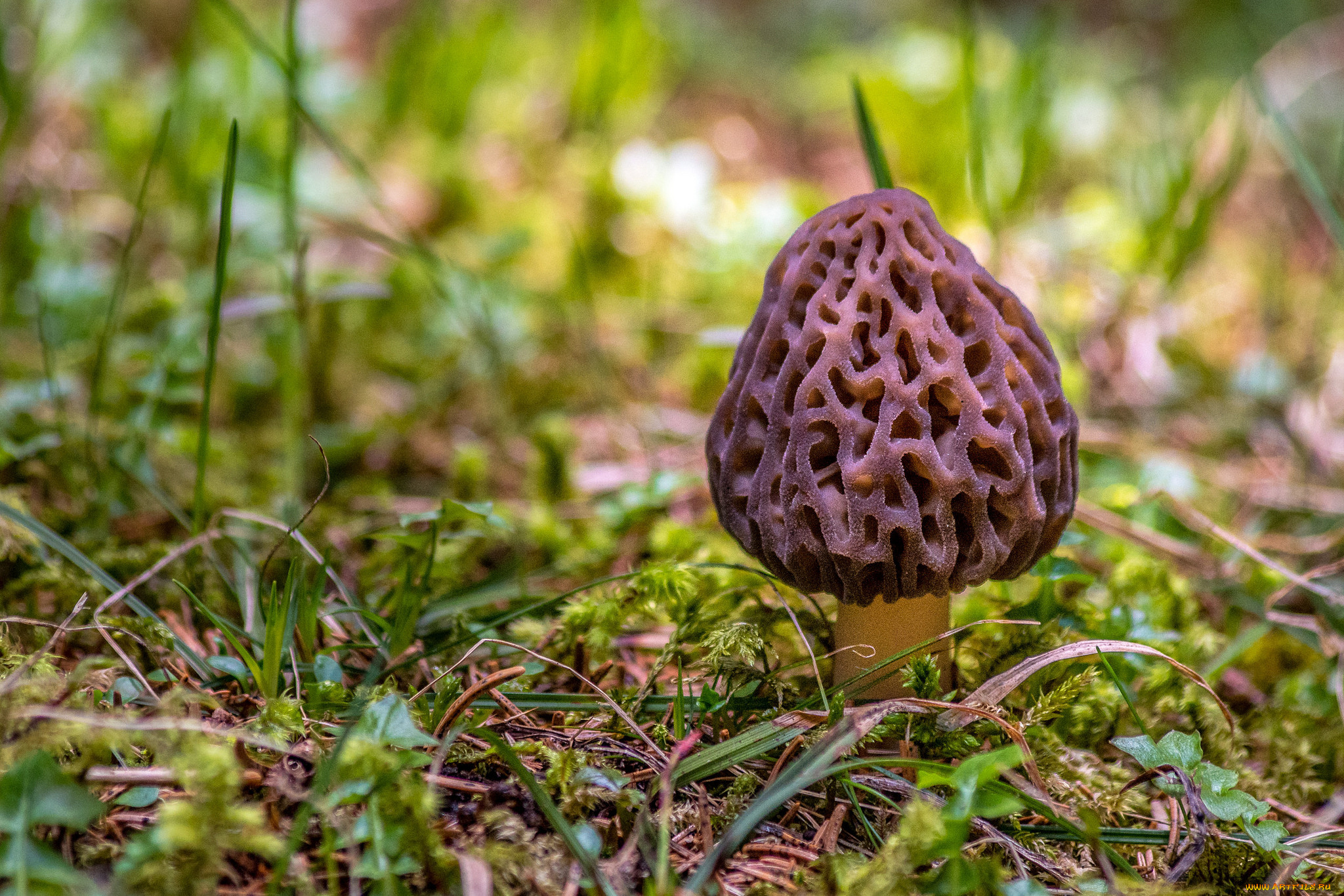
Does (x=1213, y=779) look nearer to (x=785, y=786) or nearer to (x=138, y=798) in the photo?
(x=785, y=786)

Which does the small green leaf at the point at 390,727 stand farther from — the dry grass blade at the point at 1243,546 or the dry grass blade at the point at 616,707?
the dry grass blade at the point at 1243,546

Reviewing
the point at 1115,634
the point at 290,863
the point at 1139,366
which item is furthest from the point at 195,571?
the point at 1139,366

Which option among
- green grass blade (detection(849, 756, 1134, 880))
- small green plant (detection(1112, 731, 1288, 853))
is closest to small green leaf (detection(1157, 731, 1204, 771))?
small green plant (detection(1112, 731, 1288, 853))

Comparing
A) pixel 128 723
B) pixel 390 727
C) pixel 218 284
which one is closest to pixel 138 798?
Answer: pixel 128 723

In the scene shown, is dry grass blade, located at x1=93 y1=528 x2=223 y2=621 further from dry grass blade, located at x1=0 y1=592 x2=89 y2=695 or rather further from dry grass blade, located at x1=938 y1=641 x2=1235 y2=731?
dry grass blade, located at x1=938 y1=641 x2=1235 y2=731

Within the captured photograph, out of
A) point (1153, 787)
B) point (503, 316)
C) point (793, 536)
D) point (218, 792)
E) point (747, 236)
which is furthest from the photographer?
point (747, 236)

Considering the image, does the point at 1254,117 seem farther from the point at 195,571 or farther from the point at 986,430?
the point at 195,571
